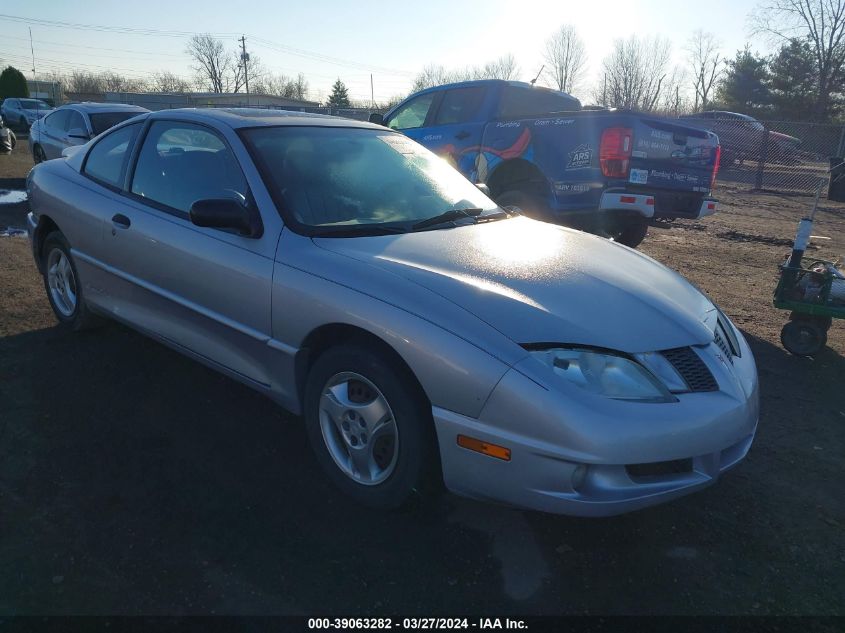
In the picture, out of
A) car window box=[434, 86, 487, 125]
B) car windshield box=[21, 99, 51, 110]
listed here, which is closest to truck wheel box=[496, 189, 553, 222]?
car window box=[434, 86, 487, 125]

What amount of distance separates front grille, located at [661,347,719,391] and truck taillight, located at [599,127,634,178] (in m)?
4.26

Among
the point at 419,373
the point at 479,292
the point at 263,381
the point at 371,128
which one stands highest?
the point at 371,128

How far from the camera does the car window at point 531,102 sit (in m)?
7.85

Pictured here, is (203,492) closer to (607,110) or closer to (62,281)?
(62,281)

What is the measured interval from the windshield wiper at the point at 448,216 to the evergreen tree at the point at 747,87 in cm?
4178

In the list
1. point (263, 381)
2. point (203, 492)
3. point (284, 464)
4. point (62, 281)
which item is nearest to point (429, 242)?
point (263, 381)

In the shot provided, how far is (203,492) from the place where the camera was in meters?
2.90

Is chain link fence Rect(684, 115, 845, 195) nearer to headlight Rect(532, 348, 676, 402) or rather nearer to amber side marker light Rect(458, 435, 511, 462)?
headlight Rect(532, 348, 676, 402)

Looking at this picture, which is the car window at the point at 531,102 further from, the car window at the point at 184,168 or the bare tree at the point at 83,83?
the bare tree at the point at 83,83

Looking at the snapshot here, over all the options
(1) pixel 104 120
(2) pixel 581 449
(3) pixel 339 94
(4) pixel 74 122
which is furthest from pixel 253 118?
(3) pixel 339 94

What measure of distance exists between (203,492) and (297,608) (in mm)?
889

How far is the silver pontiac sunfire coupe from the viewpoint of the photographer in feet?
7.48

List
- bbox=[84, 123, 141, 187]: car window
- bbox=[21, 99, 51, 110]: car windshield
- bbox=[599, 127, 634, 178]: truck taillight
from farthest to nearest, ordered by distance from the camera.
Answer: bbox=[21, 99, 51, 110]: car windshield → bbox=[599, 127, 634, 178]: truck taillight → bbox=[84, 123, 141, 187]: car window

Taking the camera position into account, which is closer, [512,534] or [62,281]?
[512,534]
